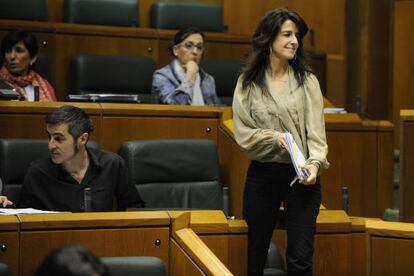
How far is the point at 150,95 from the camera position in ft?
7.47

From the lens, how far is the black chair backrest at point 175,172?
5.62 feet

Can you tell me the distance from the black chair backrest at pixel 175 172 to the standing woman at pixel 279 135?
0.29 m

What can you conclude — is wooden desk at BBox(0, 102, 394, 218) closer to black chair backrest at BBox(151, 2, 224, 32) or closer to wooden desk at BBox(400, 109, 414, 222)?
wooden desk at BBox(400, 109, 414, 222)

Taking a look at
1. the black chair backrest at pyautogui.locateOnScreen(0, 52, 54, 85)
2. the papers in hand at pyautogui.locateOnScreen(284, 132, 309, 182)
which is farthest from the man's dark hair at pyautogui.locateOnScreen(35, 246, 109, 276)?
the black chair backrest at pyautogui.locateOnScreen(0, 52, 54, 85)

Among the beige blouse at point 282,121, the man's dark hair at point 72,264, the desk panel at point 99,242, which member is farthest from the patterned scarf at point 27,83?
the man's dark hair at point 72,264

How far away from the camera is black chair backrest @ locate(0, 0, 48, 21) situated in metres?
2.36

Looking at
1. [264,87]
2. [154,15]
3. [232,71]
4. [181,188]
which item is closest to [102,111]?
[181,188]

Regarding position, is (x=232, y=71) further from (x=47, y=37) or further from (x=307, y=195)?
(x=307, y=195)

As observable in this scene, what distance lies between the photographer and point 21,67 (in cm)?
203

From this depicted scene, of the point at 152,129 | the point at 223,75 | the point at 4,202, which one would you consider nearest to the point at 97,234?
the point at 4,202

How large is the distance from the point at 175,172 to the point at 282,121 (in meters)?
0.37

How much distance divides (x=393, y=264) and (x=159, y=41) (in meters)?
1.19

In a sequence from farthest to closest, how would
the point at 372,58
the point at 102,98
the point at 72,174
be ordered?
the point at 372,58, the point at 102,98, the point at 72,174

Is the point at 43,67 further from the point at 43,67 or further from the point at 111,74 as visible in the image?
the point at 111,74
